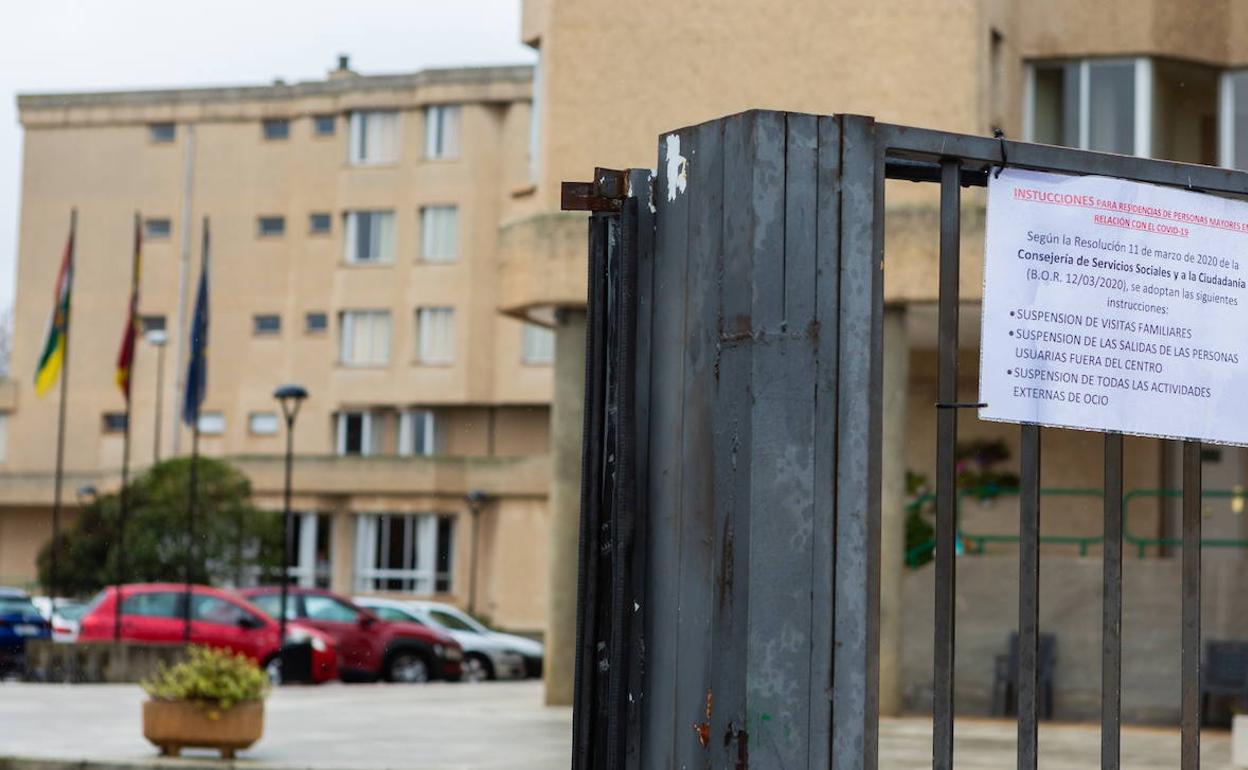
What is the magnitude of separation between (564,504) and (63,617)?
16031 mm

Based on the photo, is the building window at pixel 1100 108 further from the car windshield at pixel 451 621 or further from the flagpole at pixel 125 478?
the car windshield at pixel 451 621

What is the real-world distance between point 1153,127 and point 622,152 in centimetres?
573

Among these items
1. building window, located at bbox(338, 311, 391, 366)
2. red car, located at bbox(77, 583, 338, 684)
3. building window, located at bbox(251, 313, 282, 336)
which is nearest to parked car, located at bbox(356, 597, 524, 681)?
red car, located at bbox(77, 583, 338, 684)

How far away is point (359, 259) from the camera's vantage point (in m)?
61.6

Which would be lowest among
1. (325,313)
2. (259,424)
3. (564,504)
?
(564,504)

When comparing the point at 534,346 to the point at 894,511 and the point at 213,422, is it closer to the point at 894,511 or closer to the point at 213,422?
the point at 213,422

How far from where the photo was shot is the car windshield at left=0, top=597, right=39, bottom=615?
3400cm

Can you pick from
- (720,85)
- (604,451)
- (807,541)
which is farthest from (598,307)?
(720,85)

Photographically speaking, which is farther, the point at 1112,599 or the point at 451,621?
the point at 451,621

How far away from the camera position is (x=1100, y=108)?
22.9m

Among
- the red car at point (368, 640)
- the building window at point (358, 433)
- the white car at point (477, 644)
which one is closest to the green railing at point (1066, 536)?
the red car at point (368, 640)

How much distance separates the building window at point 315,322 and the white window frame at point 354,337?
0.93 m

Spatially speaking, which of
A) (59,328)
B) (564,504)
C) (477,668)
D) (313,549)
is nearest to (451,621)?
(477,668)

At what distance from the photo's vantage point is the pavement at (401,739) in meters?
15.7
